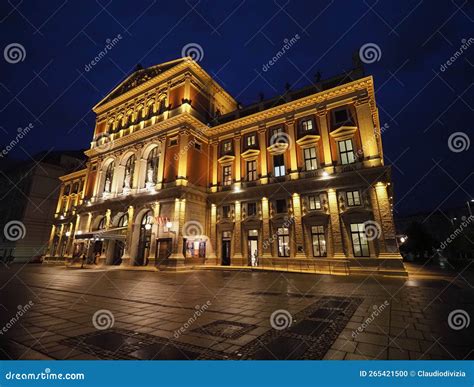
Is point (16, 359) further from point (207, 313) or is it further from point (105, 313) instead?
point (207, 313)

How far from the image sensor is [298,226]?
18.7 metres

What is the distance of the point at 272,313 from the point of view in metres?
5.57

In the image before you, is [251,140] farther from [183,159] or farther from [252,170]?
[183,159]

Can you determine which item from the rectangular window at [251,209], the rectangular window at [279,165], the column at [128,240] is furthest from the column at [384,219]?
the column at [128,240]

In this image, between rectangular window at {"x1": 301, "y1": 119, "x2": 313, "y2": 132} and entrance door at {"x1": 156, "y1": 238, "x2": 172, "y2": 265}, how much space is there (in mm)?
14986

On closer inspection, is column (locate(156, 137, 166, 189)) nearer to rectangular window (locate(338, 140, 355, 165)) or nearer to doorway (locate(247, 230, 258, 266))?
doorway (locate(247, 230, 258, 266))

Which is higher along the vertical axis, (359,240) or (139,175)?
(139,175)

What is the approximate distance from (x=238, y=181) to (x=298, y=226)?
23.8 feet

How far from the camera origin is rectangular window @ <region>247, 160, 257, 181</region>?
74.1ft

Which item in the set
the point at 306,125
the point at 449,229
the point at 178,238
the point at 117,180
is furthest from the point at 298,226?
the point at 449,229

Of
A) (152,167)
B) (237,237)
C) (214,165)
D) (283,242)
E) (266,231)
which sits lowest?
(283,242)

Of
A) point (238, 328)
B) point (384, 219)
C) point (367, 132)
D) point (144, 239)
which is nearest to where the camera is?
point (238, 328)

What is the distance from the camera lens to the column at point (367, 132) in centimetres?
1698

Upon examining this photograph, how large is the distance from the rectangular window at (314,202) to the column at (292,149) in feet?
7.33
